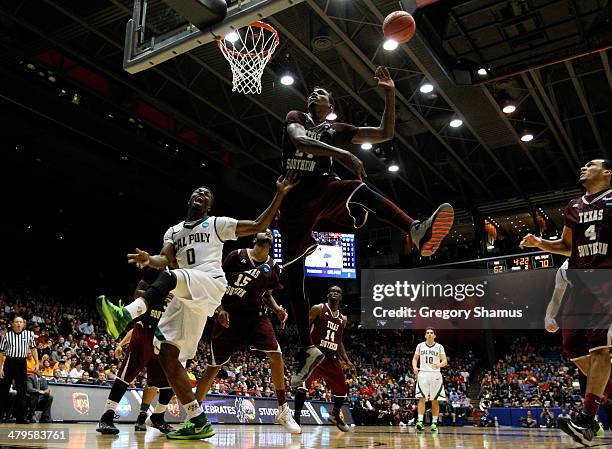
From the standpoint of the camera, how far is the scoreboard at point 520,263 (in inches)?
902

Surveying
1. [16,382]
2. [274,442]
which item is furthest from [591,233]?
[16,382]

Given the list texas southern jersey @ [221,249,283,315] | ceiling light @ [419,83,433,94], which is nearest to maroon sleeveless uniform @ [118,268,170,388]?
texas southern jersey @ [221,249,283,315]

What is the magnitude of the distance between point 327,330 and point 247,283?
2866 millimetres

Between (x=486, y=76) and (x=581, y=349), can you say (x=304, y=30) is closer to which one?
(x=486, y=76)

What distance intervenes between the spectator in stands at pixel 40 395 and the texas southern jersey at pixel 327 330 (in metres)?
4.76

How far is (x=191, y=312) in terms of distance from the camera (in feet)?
15.5

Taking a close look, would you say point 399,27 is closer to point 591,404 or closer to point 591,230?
point 591,230

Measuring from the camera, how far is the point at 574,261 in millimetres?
4977

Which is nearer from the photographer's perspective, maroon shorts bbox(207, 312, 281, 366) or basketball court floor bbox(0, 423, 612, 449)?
basketball court floor bbox(0, 423, 612, 449)

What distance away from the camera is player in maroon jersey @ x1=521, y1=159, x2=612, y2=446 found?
180 inches

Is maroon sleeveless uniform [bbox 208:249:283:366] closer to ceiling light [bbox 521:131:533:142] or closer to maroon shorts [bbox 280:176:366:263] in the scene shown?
maroon shorts [bbox 280:176:366:263]

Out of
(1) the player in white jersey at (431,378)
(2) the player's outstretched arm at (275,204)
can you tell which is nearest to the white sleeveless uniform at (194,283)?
(2) the player's outstretched arm at (275,204)

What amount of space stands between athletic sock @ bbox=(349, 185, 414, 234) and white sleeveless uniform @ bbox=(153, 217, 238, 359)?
1.06 meters

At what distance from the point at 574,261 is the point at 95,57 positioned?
14.0 m
